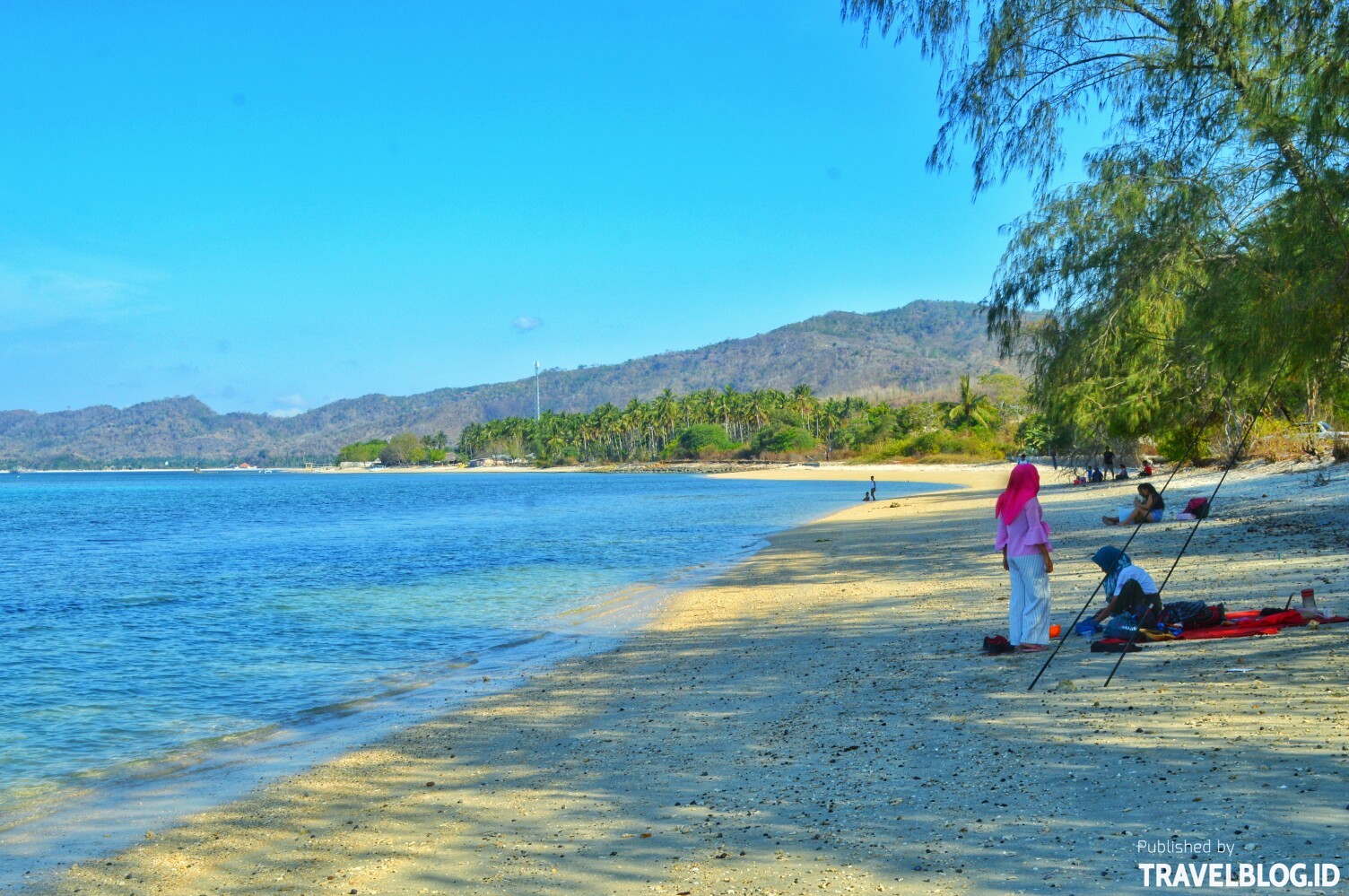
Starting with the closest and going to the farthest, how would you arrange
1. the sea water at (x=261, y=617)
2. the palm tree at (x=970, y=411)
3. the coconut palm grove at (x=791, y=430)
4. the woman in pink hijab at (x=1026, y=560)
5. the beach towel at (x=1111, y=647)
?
1. the beach towel at (x=1111, y=647)
2. the woman in pink hijab at (x=1026, y=560)
3. the sea water at (x=261, y=617)
4. the coconut palm grove at (x=791, y=430)
5. the palm tree at (x=970, y=411)

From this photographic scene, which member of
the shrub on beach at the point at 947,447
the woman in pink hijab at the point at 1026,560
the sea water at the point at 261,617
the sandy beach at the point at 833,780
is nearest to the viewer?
the sandy beach at the point at 833,780

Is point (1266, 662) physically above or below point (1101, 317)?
below

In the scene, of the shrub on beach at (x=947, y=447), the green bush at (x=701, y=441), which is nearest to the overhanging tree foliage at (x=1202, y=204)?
the shrub on beach at (x=947, y=447)

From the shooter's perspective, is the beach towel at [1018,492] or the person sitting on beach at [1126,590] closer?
the beach towel at [1018,492]

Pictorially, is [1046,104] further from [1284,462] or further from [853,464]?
[853,464]

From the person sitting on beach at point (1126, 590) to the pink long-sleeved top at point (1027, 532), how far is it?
506mm

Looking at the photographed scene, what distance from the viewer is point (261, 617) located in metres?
18.1

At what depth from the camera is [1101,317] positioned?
21.2 m

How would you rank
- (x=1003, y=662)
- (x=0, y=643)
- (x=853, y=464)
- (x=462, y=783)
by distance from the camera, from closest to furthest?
(x=462, y=783)
(x=1003, y=662)
(x=0, y=643)
(x=853, y=464)

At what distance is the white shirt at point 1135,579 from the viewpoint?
348 inches

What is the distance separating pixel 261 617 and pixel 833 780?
590 inches

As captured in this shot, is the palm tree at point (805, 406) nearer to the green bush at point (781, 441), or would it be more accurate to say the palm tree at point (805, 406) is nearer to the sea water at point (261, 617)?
the green bush at point (781, 441)

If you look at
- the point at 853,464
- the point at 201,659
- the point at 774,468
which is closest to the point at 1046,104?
the point at 201,659

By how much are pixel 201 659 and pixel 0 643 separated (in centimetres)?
504
